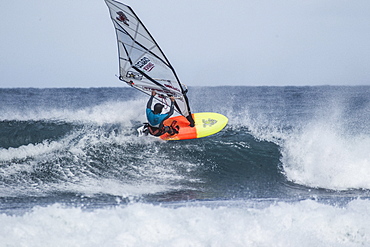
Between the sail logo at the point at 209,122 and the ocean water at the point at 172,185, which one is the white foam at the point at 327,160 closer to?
the ocean water at the point at 172,185

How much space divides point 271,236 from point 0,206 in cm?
416

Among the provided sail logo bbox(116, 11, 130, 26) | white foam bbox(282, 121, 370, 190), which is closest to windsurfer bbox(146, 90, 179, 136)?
Result: sail logo bbox(116, 11, 130, 26)

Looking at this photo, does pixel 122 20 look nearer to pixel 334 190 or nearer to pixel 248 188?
pixel 248 188

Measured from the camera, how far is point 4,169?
753 centimetres

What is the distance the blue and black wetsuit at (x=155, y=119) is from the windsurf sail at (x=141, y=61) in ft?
1.56

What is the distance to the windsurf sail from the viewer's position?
304 inches

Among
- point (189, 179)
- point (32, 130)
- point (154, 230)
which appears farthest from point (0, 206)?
point (32, 130)

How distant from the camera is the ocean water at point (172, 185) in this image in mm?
4094

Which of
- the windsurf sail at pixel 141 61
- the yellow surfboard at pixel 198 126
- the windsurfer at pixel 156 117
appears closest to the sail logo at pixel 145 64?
the windsurf sail at pixel 141 61

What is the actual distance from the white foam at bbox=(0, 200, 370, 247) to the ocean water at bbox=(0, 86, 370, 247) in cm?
1

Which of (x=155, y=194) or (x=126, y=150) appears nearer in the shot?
(x=155, y=194)

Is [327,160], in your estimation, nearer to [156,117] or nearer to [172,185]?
[172,185]

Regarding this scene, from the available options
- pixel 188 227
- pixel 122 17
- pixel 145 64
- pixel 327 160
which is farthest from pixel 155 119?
pixel 188 227

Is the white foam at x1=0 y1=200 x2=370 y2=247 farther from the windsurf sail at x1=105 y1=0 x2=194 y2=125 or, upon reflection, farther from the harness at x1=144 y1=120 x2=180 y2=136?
the windsurf sail at x1=105 y1=0 x2=194 y2=125
